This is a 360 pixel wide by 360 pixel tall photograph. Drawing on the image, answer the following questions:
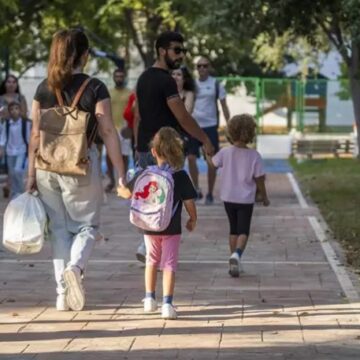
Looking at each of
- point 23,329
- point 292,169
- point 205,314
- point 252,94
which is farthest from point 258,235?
point 252,94

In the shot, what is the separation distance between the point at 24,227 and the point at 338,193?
1075cm

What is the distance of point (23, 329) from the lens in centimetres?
760

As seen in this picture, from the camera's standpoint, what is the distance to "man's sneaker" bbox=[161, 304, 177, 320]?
26.1ft

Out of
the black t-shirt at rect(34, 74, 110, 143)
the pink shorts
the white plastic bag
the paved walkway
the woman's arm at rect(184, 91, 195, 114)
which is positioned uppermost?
the black t-shirt at rect(34, 74, 110, 143)

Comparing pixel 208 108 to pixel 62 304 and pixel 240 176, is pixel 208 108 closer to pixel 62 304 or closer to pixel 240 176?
pixel 240 176

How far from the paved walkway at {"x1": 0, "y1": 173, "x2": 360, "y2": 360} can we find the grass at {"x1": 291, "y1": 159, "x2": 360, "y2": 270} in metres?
0.31

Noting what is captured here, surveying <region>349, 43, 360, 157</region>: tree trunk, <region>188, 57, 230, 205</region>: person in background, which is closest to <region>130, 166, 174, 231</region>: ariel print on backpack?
<region>188, 57, 230, 205</region>: person in background

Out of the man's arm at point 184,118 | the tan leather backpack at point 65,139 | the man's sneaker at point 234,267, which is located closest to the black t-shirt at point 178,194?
the tan leather backpack at point 65,139

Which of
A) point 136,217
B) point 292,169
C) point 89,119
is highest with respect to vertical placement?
point 89,119

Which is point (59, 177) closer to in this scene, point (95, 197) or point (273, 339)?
point (95, 197)

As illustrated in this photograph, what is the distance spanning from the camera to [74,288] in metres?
8.07

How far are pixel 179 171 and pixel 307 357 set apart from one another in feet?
6.49

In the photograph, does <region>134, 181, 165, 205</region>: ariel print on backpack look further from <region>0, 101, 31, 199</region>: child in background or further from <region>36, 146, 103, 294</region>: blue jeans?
<region>0, 101, 31, 199</region>: child in background

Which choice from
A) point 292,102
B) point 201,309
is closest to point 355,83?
point 292,102
